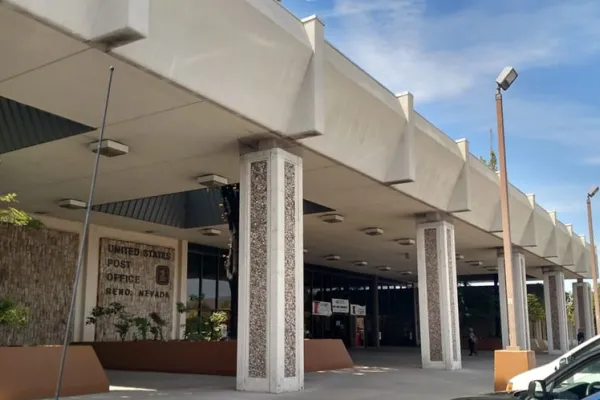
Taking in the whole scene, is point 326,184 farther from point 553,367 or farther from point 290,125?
point 553,367

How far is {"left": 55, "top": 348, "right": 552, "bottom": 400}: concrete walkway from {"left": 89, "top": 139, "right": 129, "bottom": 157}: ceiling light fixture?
Result: 4668 millimetres

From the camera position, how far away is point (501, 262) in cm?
2773

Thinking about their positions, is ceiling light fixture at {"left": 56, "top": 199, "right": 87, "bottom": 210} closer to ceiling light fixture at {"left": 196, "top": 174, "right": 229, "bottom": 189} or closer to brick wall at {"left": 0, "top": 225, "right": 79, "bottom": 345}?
brick wall at {"left": 0, "top": 225, "right": 79, "bottom": 345}

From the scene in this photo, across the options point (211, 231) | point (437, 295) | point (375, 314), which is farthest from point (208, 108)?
point (375, 314)

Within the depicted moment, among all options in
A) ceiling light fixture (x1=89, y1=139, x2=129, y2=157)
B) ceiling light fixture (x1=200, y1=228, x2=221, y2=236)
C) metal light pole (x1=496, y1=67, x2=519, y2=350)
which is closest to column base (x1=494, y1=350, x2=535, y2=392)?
metal light pole (x1=496, y1=67, x2=519, y2=350)

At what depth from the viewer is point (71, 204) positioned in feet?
59.2

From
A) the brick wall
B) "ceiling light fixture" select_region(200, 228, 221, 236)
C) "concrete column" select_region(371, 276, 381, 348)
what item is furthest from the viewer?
"concrete column" select_region(371, 276, 381, 348)

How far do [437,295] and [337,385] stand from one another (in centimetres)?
704

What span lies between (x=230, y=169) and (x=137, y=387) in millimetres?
5114

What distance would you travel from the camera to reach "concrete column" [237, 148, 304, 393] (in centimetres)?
1196

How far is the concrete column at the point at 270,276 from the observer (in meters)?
12.0

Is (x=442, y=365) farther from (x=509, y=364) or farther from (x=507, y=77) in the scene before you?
(x=507, y=77)

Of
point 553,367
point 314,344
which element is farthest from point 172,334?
point 553,367

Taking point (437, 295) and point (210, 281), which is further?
point (210, 281)
